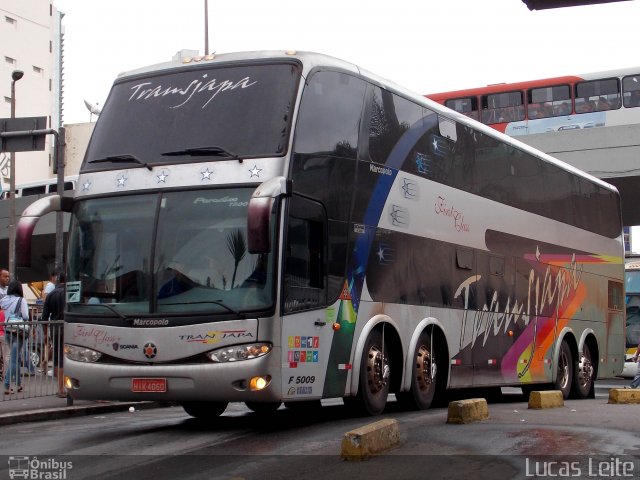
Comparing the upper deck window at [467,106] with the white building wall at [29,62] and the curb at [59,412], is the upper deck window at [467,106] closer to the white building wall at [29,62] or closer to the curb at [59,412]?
the curb at [59,412]

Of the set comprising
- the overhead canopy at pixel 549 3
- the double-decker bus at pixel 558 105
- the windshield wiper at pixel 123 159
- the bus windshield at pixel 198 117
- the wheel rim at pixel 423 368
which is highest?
the double-decker bus at pixel 558 105

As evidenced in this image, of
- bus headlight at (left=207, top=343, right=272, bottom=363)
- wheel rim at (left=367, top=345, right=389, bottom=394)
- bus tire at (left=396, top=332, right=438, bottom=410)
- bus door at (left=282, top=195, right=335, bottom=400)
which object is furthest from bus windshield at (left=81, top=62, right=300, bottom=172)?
bus tire at (left=396, top=332, right=438, bottom=410)

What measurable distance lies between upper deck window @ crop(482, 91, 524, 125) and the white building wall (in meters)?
54.4

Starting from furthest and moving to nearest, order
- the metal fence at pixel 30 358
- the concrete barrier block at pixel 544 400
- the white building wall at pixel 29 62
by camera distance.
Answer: the white building wall at pixel 29 62 < the metal fence at pixel 30 358 < the concrete barrier block at pixel 544 400

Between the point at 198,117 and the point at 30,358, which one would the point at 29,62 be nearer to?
the point at 30,358

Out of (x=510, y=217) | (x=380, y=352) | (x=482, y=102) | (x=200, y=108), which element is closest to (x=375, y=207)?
(x=380, y=352)

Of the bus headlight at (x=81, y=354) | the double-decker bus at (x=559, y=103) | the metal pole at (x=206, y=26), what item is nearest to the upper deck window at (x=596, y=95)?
the double-decker bus at (x=559, y=103)

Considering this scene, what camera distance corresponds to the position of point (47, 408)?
14.3 meters

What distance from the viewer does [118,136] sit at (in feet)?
37.7

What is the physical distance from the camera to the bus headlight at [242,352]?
400 inches

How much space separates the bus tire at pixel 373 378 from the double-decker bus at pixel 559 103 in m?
25.6

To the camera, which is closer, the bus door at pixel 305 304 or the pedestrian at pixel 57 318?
the bus door at pixel 305 304

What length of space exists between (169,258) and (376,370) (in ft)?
10.0

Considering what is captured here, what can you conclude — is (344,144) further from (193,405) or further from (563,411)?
(563,411)
